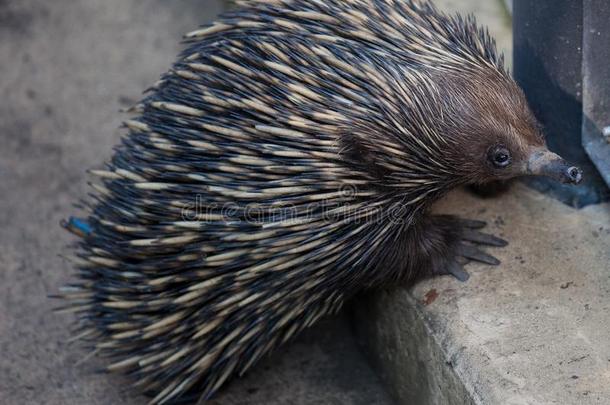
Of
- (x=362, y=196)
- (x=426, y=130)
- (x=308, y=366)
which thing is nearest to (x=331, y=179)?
(x=362, y=196)

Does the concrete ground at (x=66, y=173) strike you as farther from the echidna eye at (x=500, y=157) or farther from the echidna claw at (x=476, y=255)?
the echidna eye at (x=500, y=157)

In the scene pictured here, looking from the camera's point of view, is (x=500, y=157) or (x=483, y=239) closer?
(x=500, y=157)

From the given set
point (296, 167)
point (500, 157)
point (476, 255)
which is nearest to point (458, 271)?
point (476, 255)

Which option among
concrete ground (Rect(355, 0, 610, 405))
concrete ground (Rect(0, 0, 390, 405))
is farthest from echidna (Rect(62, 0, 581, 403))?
concrete ground (Rect(0, 0, 390, 405))

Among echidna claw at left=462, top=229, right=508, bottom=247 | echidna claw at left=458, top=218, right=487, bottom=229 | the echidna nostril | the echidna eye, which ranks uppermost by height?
the echidna eye

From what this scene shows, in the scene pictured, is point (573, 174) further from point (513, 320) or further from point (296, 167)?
point (296, 167)

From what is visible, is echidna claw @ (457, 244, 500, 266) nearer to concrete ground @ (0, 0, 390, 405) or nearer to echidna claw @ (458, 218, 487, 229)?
echidna claw @ (458, 218, 487, 229)

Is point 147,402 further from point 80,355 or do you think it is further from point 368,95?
point 368,95
